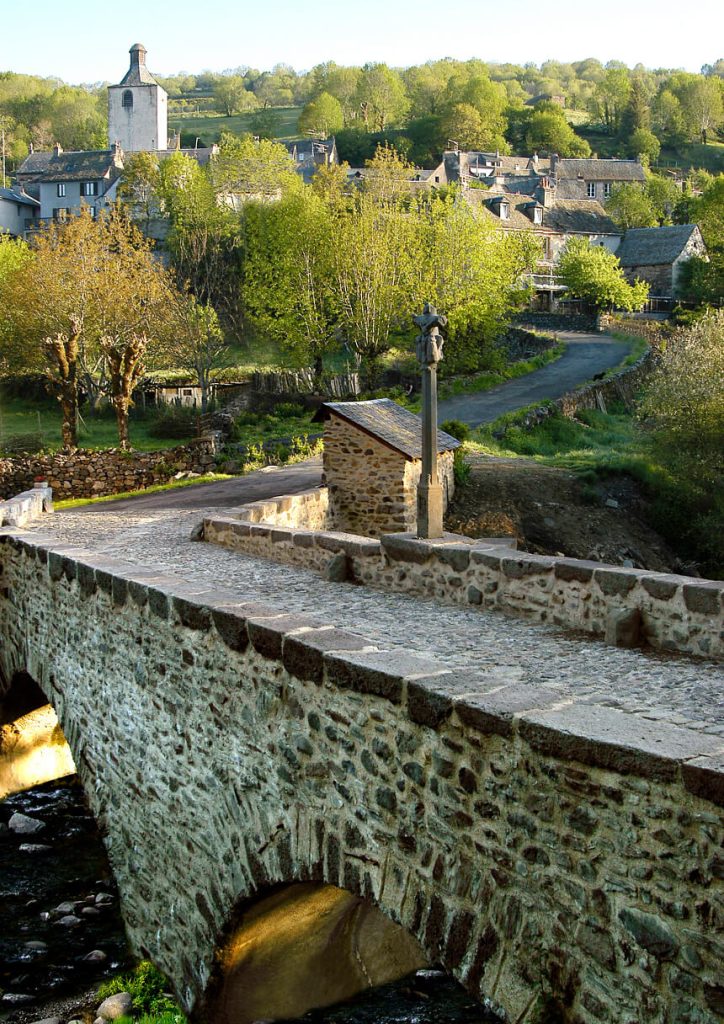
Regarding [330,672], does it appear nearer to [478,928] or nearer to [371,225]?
[478,928]

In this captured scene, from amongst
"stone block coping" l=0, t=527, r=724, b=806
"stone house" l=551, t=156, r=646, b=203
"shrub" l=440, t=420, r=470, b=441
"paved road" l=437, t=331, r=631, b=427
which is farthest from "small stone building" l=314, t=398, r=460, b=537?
→ "stone house" l=551, t=156, r=646, b=203

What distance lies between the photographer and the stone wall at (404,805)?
4.43m

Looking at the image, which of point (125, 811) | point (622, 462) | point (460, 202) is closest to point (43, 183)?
point (460, 202)

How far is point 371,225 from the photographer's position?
118ft

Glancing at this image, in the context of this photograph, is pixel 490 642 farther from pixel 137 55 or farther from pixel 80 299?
pixel 137 55

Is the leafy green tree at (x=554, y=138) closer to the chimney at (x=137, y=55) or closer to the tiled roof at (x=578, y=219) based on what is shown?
the tiled roof at (x=578, y=219)

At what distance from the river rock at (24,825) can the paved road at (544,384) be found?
65.8ft

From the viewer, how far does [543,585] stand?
28.3 ft

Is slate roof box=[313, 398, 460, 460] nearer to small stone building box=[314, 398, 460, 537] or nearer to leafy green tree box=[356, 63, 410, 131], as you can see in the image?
small stone building box=[314, 398, 460, 537]

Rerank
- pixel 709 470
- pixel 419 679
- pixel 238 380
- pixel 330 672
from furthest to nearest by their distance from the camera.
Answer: pixel 238 380, pixel 709 470, pixel 330 672, pixel 419 679

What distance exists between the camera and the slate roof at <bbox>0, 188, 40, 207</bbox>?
7038 cm

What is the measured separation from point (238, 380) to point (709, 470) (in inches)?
816

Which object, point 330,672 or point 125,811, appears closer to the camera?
point 330,672

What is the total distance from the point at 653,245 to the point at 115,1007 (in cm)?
6531
